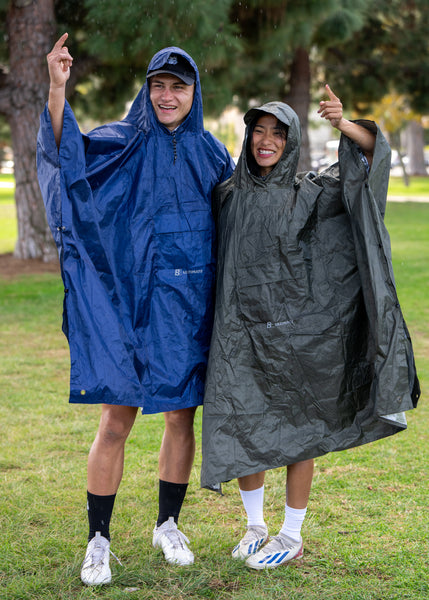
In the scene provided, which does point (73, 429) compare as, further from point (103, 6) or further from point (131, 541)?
point (103, 6)

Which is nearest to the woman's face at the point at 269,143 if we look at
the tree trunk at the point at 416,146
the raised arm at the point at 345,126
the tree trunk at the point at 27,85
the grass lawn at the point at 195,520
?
the raised arm at the point at 345,126

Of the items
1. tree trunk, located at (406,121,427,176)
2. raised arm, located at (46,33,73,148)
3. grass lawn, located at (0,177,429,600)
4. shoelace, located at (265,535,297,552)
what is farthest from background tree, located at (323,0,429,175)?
tree trunk, located at (406,121,427,176)

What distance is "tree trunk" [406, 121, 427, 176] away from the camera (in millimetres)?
40281

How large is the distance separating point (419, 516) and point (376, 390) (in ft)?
3.15

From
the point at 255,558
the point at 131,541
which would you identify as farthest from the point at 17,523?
the point at 255,558

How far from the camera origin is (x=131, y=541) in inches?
127

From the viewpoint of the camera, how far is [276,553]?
3.01 m

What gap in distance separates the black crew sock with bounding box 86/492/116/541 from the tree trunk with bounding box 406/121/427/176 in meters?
38.6

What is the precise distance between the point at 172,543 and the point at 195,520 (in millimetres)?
391

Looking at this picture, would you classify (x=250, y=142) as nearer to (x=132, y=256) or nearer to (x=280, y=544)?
(x=132, y=256)

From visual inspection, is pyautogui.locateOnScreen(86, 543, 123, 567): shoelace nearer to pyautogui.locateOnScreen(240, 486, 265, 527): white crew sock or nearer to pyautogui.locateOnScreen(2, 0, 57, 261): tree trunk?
pyautogui.locateOnScreen(240, 486, 265, 527): white crew sock

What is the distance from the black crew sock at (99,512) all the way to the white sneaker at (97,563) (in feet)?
0.08

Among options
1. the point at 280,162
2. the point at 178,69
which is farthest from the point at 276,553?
the point at 178,69

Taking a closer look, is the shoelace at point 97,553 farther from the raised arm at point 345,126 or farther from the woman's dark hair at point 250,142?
the raised arm at point 345,126
